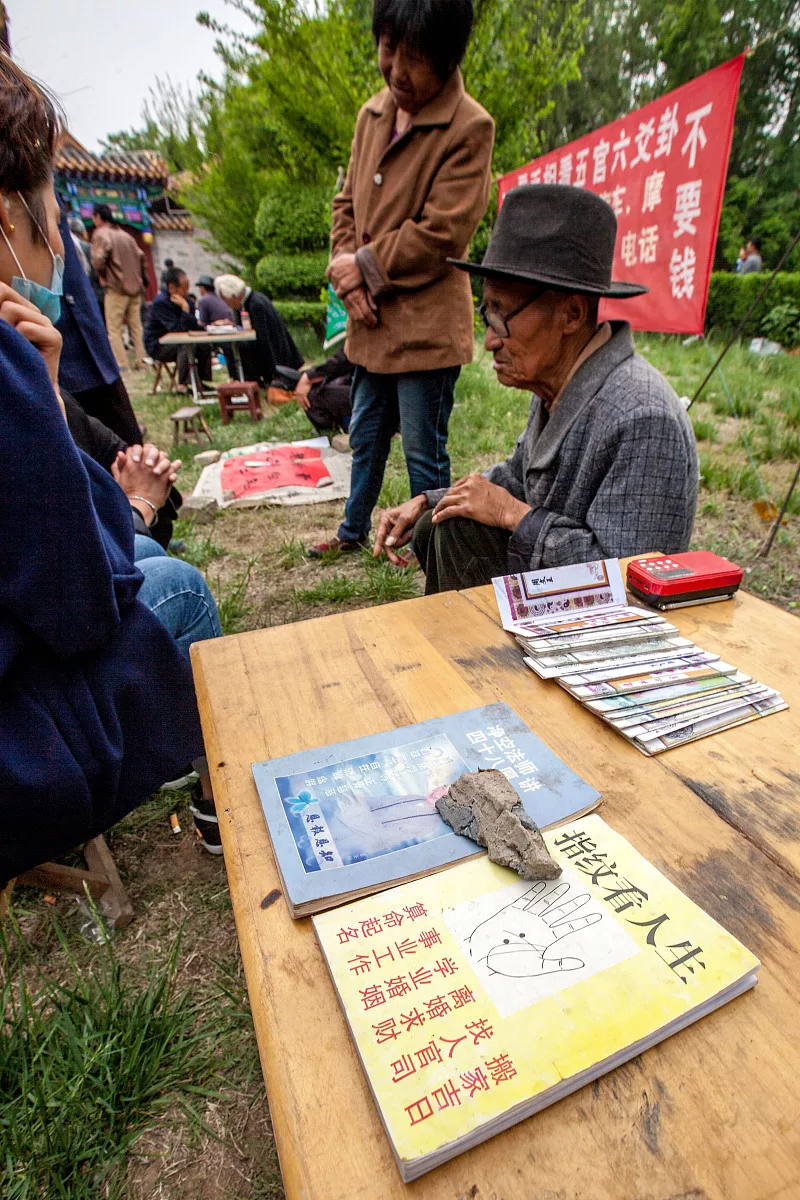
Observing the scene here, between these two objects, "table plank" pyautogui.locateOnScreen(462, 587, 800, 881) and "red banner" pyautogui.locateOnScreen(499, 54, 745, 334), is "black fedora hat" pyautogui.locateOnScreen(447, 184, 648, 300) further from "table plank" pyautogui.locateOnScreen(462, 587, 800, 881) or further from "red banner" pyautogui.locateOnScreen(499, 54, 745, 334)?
"red banner" pyautogui.locateOnScreen(499, 54, 745, 334)

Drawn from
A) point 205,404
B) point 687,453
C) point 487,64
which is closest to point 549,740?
point 687,453

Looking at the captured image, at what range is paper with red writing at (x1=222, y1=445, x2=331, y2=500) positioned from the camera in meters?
4.57

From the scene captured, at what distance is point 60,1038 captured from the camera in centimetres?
126

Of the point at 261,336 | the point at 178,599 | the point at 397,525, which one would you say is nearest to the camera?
the point at 178,599

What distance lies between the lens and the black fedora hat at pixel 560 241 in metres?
1.56

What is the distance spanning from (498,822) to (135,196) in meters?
23.5

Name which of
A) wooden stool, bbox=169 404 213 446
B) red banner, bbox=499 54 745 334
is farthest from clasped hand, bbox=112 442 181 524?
wooden stool, bbox=169 404 213 446

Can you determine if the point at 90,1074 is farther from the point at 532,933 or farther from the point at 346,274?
the point at 346,274

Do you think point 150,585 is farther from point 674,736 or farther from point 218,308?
point 218,308

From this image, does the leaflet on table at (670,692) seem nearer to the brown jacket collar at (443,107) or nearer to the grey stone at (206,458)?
the brown jacket collar at (443,107)

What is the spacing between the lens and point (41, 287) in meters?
1.37

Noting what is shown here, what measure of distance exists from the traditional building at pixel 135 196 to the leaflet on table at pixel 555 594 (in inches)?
741

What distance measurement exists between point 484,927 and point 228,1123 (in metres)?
0.94

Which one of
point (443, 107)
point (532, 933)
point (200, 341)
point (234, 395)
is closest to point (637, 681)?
point (532, 933)
